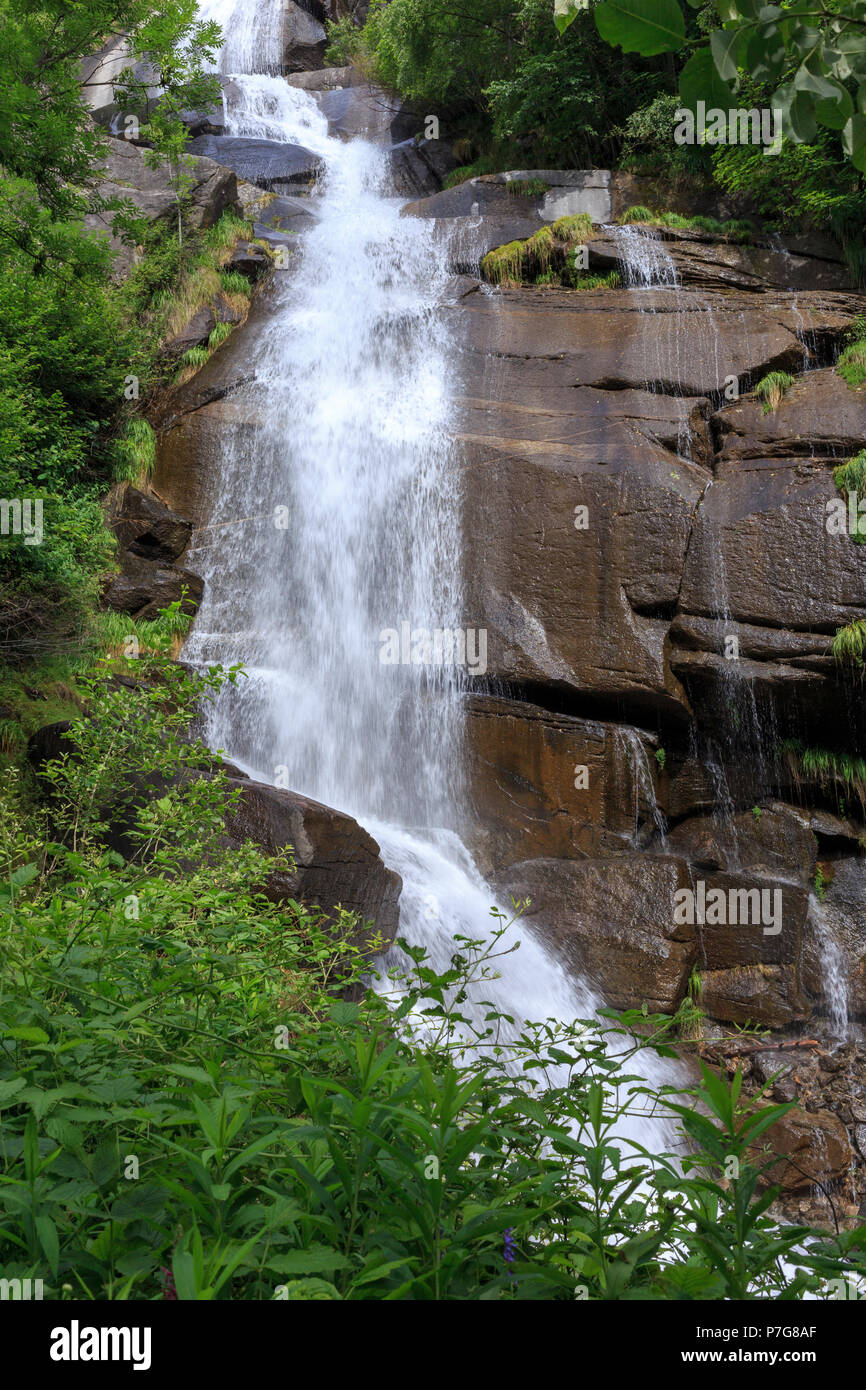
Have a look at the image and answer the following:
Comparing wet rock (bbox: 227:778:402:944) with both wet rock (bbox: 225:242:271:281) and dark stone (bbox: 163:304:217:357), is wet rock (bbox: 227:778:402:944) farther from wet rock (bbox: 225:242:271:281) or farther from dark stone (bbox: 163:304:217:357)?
wet rock (bbox: 225:242:271:281)

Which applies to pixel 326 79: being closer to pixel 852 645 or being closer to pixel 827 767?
pixel 852 645

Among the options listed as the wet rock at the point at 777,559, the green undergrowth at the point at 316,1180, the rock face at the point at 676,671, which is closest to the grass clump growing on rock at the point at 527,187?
the rock face at the point at 676,671

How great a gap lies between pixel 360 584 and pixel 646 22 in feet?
31.2

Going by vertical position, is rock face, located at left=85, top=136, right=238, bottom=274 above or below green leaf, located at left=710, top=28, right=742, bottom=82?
above

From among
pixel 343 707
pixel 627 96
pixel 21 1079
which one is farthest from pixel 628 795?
pixel 627 96

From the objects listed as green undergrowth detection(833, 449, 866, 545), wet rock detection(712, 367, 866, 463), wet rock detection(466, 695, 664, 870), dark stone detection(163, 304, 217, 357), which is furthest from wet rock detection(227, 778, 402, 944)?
dark stone detection(163, 304, 217, 357)

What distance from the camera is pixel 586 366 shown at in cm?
1191

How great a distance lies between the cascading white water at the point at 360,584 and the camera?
894cm

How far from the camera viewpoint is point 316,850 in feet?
21.6

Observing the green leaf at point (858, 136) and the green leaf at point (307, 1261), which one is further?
the green leaf at point (858, 136)

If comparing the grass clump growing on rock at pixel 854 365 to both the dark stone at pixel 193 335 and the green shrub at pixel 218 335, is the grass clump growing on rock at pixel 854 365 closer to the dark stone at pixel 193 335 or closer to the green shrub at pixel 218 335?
the green shrub at pixel 218 335

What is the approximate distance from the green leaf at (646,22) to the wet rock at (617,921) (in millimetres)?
7120

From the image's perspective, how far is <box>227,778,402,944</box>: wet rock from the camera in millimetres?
6430

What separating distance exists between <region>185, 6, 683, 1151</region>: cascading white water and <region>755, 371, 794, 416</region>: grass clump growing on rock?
3961mm
